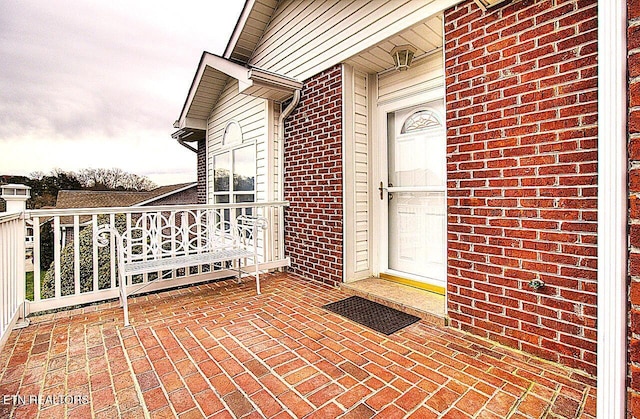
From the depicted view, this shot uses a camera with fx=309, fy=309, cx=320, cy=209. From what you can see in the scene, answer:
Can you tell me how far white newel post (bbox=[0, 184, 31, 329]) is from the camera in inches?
105

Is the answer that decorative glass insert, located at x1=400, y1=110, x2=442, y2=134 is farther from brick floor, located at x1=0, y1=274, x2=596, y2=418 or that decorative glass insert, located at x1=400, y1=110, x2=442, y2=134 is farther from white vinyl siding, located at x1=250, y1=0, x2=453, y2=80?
brick floor, located at x1=0, y1=274, x2=596, y2=418

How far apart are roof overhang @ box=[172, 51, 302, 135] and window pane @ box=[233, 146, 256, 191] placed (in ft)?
4.19

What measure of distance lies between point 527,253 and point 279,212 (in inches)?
129

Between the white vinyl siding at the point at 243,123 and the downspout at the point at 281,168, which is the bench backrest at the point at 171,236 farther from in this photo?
the white vinyl siding at the point at 243,123

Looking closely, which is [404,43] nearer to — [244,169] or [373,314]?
[373,314]

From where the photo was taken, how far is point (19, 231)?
279cm

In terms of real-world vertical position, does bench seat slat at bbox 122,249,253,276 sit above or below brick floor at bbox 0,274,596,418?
above

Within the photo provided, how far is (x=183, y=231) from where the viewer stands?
371 centimetres

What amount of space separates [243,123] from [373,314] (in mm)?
4179

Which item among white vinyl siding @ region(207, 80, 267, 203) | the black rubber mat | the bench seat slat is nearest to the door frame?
the black rubber mat

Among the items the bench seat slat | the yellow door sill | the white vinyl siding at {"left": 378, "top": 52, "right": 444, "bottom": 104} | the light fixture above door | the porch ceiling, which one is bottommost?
the yellow door sill

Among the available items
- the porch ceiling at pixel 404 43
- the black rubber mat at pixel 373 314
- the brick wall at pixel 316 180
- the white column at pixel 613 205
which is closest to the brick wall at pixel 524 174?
the porch ceiling at pixel 404 43

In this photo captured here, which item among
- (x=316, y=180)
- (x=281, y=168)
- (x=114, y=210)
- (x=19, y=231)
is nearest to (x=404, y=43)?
(x=316, y=180)

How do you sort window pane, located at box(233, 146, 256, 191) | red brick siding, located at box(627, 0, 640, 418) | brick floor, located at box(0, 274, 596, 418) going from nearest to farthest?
red brick siding, located at box(627, 0, 640, 418) < brick floor, located at box(0, 274, 596, 418) < window pane, located at box(233, 146, 256, 191)
